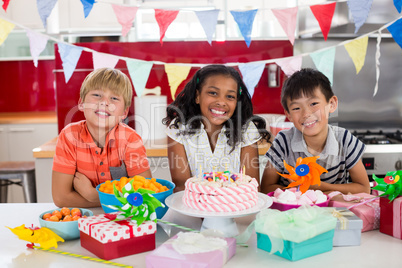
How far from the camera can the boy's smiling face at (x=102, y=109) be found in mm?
1641

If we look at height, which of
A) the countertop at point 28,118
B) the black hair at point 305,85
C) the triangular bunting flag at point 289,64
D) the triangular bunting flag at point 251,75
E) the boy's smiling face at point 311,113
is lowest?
the countertop at point 28,118

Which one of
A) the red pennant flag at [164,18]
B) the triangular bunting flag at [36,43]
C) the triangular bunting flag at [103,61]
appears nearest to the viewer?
the triangular bunting flag at [36,43]

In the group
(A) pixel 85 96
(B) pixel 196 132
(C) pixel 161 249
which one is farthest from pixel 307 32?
(C) pixel 161 249

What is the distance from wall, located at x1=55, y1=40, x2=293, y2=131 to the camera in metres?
2.88

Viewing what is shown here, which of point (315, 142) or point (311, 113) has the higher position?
point (311, 113)

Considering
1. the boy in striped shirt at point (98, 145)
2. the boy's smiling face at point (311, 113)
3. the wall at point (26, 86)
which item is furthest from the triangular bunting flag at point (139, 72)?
the wall at point (26, 86)

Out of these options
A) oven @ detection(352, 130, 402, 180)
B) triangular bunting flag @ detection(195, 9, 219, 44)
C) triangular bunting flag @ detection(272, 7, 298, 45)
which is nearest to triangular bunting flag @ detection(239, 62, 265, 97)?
triangular bunting flag @ detection(272, 7, 298, 45)

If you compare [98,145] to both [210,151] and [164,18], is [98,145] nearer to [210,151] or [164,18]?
[210,151]

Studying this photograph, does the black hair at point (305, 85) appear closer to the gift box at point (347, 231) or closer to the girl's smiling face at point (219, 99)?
the girl's smiling face at point (219, 99)

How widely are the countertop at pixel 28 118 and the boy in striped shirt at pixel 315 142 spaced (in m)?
2.76

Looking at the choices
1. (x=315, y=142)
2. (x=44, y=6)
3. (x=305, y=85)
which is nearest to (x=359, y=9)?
(x=305, y=85)

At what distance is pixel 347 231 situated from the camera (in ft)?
3.54

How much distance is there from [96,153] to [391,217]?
1.07 metres

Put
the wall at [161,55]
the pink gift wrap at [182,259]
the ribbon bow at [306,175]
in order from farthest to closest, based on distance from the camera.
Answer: the wall at [161,55], the ribbon bow at [306,175], the pink gift wrap at [182,259]
